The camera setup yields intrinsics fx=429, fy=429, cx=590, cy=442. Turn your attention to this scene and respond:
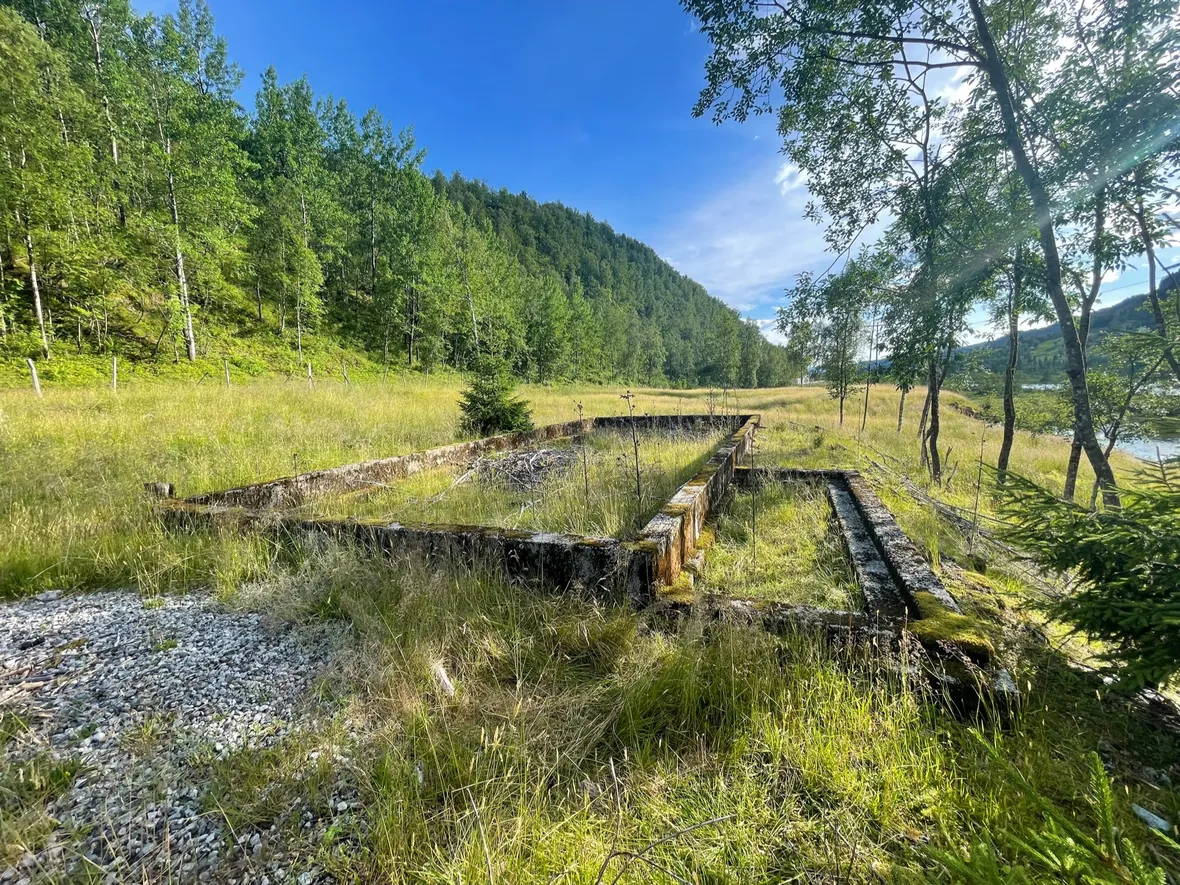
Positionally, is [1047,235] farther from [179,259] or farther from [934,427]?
[179,259]

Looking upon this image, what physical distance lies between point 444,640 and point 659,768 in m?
1.22

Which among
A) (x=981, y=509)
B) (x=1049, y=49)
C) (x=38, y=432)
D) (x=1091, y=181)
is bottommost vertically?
(x=981, y=509)

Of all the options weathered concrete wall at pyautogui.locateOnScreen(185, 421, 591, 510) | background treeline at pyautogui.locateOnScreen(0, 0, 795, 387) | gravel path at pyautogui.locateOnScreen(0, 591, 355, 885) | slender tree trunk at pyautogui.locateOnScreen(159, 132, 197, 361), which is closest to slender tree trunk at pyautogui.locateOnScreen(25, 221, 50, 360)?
background treeline at pyautogui.locateOnScreen(0, 0, 795, 387)

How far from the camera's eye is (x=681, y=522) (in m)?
3.13

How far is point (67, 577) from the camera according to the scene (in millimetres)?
3016

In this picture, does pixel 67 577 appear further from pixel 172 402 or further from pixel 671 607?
pixel 172 402

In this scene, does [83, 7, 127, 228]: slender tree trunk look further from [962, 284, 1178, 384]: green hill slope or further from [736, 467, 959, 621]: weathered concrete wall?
[962, 284, 1178, 384]: green hill slope

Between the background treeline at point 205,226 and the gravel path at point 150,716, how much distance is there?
7969mm

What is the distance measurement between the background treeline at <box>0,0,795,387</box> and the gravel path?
7.97 m

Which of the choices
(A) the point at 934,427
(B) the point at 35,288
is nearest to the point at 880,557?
(A) the point at 934,427

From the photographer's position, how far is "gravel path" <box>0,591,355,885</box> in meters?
1.26

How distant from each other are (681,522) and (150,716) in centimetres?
291

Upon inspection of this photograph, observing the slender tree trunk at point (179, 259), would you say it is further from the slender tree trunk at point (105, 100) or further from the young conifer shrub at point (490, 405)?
the young conifer shrub at point (490, 405)

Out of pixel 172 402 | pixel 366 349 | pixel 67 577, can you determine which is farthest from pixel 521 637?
pixel 366 349
